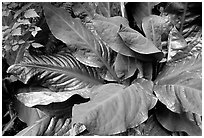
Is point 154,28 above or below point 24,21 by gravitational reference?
below

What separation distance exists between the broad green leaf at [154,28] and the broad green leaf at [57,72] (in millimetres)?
328

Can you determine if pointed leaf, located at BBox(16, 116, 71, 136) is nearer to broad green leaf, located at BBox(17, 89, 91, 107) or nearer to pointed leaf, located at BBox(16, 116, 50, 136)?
pointed leaf, located at BBox(16, 116, 50, 136)

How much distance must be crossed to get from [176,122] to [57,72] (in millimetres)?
600

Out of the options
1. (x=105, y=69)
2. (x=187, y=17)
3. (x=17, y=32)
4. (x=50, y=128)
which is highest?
(x=17, y=32)

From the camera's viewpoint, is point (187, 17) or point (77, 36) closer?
point (77, 36)

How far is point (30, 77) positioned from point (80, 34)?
1.07 ft

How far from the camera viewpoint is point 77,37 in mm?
1673

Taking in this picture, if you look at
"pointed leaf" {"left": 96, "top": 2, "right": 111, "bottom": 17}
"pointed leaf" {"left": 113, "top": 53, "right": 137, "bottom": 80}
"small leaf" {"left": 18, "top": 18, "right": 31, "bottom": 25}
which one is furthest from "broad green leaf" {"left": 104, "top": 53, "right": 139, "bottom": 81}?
"small leaf" {"left": 18, "top": 18, "right": 31, "bottom": 25}

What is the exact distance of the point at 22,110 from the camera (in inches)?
66.6

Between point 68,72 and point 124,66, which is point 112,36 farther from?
point 68,72

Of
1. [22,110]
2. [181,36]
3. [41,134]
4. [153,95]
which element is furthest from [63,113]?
[181,36]

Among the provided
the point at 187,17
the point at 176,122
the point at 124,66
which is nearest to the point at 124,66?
the point at 124,66

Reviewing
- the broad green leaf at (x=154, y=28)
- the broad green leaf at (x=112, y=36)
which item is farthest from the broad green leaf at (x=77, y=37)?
the broad green leaf at (x=154, y=28)

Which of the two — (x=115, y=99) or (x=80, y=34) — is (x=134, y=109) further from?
(x=80, y=34)
